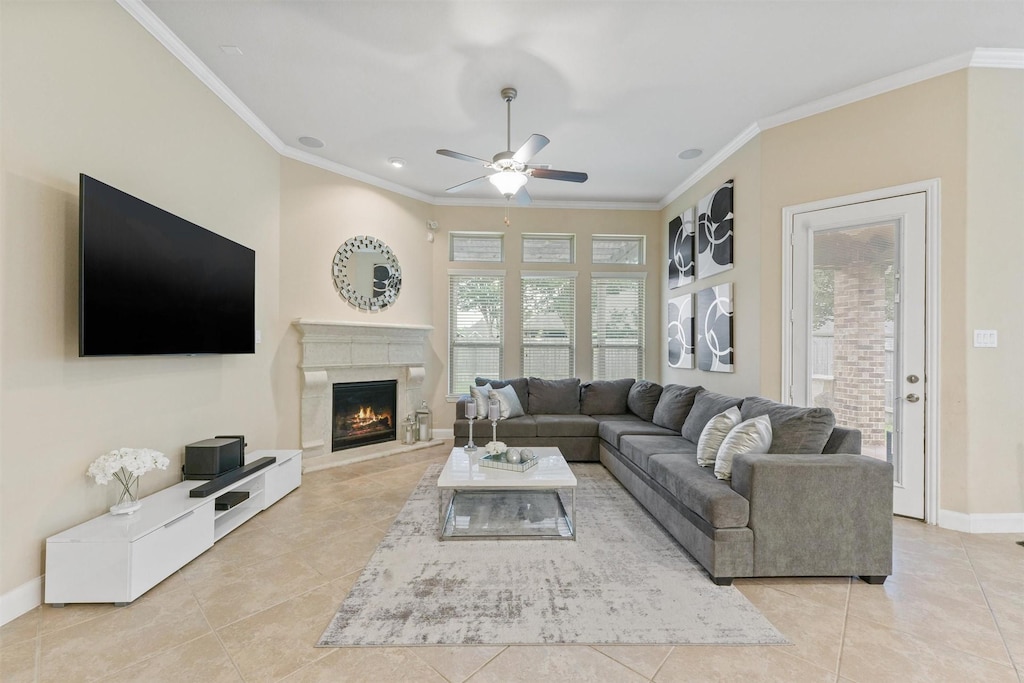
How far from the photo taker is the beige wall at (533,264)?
5645 mm

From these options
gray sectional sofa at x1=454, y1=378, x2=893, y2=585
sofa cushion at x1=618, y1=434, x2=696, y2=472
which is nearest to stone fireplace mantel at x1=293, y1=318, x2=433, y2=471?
sofa cushion at x1=618, y1=434, x2=696, y2=472

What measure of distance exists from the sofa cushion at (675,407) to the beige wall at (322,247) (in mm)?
3073

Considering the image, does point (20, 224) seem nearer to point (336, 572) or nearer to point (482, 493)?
point (336, 572)

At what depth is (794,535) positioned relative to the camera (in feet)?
7.14

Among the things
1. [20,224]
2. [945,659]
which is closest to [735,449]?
[945,659]

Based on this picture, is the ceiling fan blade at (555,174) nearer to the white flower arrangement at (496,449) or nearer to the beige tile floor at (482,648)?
the white flower arrangement at (496,449)

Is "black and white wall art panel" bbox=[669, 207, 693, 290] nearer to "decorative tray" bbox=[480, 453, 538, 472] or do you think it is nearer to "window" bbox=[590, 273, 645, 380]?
"window" bbox=[590, 273, 645, 380]

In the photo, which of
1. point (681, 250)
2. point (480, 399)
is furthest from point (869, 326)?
point (480, 399)

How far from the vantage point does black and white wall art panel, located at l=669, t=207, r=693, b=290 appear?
15.9ft

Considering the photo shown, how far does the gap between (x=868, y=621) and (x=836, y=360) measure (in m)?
2.06

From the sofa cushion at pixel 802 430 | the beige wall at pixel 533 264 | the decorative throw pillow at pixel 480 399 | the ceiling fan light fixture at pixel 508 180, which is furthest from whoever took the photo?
the beige wall at pixel 533 264

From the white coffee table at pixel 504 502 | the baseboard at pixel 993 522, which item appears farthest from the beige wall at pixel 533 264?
the baseboard at pixel 993 522

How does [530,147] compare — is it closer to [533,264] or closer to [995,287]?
[533,264]

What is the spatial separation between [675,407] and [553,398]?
1447 mm
